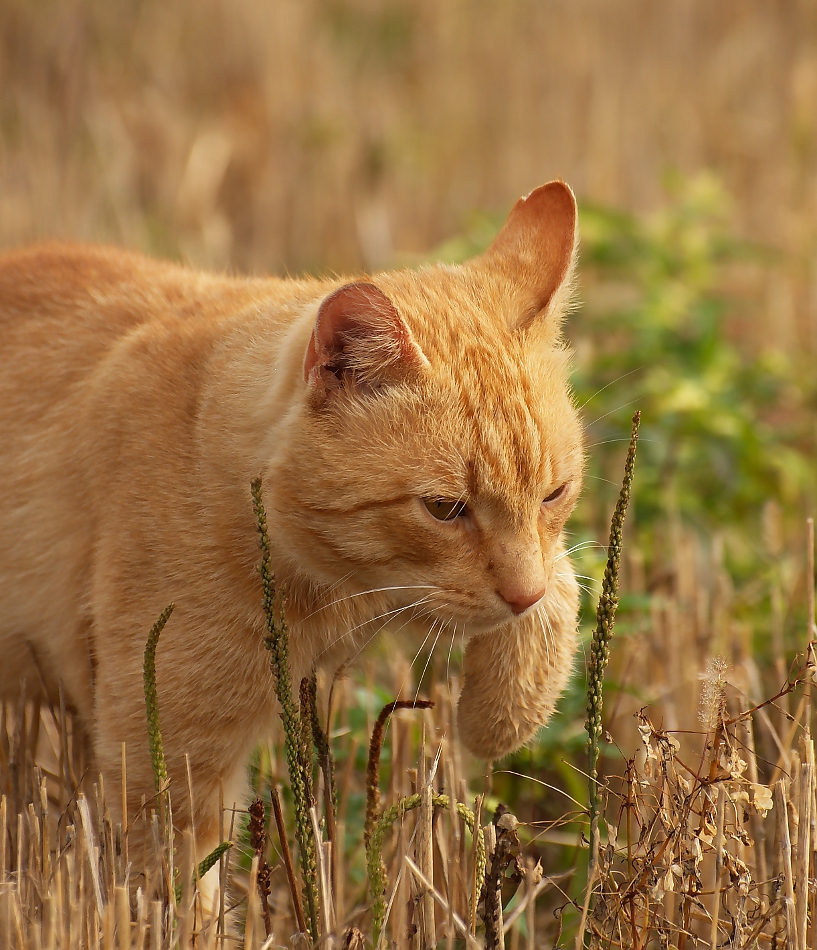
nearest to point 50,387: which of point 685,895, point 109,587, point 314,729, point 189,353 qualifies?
point 189,353

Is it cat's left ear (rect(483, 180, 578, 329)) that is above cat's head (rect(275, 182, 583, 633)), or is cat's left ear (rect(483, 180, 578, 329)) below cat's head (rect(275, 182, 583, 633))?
above

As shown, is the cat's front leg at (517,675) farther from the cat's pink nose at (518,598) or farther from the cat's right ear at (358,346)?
the cat's right ear at (358,346)

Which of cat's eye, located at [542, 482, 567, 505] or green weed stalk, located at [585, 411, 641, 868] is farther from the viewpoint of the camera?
cat's eye, located at [542, 482, 567, 505]

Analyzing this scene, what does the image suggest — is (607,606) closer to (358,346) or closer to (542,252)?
(358,346)

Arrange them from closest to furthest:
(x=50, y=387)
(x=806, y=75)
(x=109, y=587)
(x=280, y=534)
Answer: (x=280, y=534) → (x=109, y=587) → (x=50, y=387) → (x=806, y=75)

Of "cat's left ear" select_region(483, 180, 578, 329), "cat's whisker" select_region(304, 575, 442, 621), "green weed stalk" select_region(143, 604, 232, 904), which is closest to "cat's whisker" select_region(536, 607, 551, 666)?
"cat's whisker" select_region(304, 575, 442, 621)

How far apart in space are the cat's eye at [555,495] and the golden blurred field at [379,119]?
3.68m

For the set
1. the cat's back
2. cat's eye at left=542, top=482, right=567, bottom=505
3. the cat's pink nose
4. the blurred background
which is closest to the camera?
the cat's pink nose

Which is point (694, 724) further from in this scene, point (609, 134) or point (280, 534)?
point (609, 134)

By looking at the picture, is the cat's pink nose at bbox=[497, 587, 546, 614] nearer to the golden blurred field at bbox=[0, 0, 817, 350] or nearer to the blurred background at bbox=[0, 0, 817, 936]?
the blurred background at bbox=[0, 0, 817, 936]

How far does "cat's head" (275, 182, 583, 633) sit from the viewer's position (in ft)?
6.47

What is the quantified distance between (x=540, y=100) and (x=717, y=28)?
1327 mm

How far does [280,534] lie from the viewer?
2062 millimetres

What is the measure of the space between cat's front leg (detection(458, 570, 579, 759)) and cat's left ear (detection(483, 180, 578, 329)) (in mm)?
536
